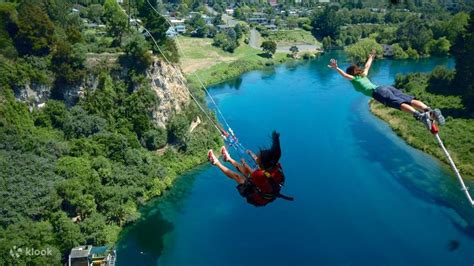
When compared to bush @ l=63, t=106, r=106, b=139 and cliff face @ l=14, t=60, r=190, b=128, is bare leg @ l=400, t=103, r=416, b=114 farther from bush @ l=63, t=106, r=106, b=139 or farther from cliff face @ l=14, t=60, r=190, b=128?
cliff face @ l=14, t=60, r=190, b=128

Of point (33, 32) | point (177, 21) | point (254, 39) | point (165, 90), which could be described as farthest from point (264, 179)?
point (177, 21)

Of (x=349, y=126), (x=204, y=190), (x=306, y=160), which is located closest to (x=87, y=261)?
(x=204, y=190)

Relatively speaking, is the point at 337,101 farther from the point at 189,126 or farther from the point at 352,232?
the point at 352,232

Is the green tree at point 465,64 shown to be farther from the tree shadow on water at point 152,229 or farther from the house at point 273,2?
the house at point 273,2

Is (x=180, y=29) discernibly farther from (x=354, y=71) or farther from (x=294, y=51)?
(x=354, y=71)

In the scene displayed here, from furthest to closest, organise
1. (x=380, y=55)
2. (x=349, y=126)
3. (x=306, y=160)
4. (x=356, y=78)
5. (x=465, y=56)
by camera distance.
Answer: (x=380, y=55)
(x=465, y=56)
(x=349, y=126)
(x=306, y=160)
(x=356, y=78)

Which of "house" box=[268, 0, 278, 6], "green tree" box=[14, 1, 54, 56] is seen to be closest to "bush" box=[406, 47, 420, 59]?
"green tree" box=[14, 1, 54, 56]
